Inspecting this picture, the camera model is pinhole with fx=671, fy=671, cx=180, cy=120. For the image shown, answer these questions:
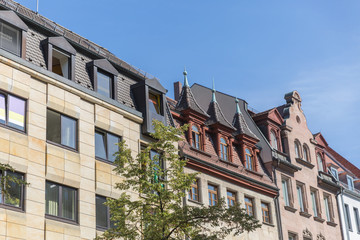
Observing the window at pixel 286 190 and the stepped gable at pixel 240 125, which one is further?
the window at pixel 286 190

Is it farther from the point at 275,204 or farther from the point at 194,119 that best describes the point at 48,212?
the point at 275,204

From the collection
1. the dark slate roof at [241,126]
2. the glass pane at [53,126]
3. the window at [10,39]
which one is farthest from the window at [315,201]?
the window at [10,39]

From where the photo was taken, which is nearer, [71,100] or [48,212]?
[48,212]

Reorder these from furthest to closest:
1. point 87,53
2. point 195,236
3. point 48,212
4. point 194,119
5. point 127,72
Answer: point 194,119, point 127,72, point 87,53, point 48,212, point 195,236

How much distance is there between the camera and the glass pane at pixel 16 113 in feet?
95.1

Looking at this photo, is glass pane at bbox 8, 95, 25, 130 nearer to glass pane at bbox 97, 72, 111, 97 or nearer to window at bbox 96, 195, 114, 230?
window at bbox 96, 195, 114, 230

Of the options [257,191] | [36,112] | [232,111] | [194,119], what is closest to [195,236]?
[36,112]

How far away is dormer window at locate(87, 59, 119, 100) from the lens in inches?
1366

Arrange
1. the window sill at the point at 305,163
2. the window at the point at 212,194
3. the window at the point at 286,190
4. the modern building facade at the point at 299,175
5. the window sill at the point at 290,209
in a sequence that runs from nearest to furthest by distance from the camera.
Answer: the window at the point at 212,194 → the window sill at the point at 290,209 → the modern building facade at the point at 299,175 → the window at the point at 286,190 → the window sill at the point at 305,163

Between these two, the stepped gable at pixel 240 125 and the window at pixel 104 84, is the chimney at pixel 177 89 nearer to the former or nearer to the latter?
the stepped gable at pixel 240 125

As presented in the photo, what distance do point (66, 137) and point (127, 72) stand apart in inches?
290

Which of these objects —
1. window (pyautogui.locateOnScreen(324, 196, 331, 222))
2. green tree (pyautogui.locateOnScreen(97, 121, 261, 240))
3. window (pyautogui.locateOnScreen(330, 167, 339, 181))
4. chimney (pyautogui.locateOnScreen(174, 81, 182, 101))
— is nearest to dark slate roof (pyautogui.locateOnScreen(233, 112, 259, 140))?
chimney (pyautogui.locateOnScreen(174, 81, 182, 101))

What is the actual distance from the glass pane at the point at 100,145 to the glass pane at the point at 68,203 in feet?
9.81

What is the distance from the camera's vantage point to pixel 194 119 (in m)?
42.9
